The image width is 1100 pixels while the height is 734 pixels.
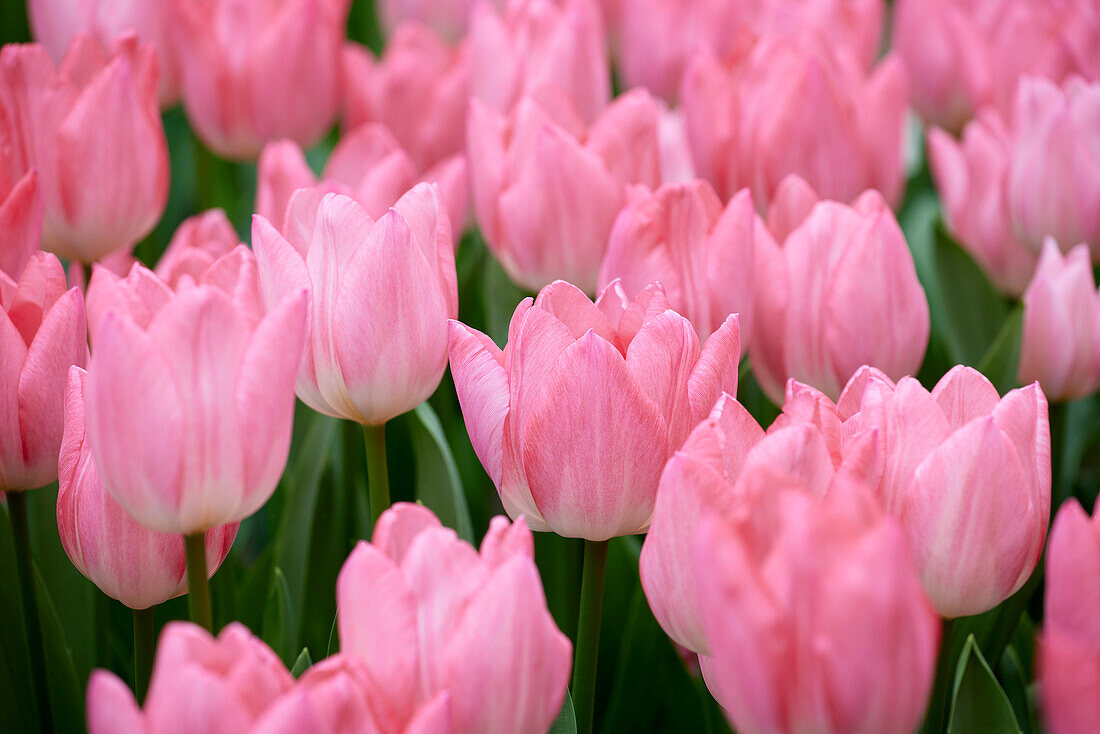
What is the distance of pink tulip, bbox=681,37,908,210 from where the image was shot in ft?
2.98

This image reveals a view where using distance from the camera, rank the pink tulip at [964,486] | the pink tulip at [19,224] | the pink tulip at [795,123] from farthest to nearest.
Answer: the pink tulip at [795,123]
the pink tulip at [19,224]
the pink tulip at [964,486]

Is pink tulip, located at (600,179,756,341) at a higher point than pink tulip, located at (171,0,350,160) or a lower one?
lower

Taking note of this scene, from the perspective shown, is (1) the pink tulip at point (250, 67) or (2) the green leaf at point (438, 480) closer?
(2) the green leaf at point (438, 480)

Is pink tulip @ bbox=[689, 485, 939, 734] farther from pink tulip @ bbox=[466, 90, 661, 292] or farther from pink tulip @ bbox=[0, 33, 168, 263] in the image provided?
pink tulip @ bbox=[0, 33, 168, 263]

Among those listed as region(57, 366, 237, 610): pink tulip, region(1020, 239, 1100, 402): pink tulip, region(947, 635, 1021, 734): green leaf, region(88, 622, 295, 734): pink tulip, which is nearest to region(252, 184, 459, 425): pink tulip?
region(57, 366, 237, 610): pink tulip

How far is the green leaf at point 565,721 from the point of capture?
1.80 ft

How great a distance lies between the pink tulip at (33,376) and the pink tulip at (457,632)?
10.1 inches

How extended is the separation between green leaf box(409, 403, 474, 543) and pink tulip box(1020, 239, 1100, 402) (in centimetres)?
41

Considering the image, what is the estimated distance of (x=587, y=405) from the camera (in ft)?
1.78

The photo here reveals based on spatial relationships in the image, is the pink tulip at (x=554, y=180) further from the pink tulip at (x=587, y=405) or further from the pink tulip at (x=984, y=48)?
the pink tulip at (x=984, y=48)

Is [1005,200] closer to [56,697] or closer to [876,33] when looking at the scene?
[876,33]

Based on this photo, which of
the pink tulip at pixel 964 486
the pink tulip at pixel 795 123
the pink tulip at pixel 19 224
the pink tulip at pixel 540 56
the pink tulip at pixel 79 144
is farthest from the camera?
the pink tulip at pixel 540 56

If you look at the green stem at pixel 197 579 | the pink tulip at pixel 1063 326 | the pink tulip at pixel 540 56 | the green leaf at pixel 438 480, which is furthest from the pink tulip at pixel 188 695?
the pink tulip at pixel 540 56

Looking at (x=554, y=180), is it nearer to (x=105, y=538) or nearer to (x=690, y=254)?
(x=690, y=254)
